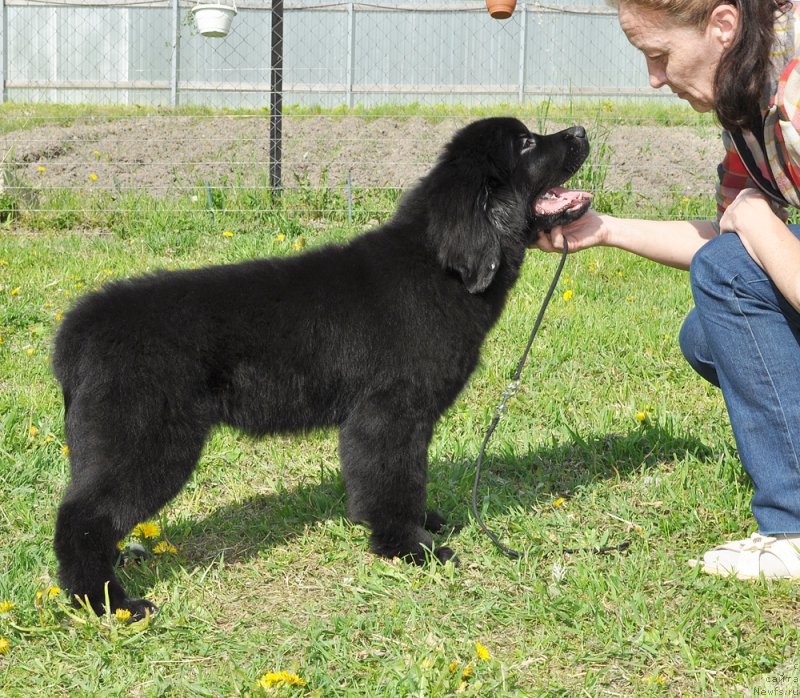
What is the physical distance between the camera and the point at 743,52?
2.35 m

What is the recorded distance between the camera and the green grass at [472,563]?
2234 mm

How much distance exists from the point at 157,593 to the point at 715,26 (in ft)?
7.17

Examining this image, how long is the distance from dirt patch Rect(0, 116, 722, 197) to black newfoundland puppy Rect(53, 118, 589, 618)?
4.01 meters

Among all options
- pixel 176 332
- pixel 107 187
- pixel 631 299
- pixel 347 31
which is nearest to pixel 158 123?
pixel 107 187

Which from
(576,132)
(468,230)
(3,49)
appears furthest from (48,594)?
(3,49)

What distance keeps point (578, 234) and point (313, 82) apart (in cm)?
919

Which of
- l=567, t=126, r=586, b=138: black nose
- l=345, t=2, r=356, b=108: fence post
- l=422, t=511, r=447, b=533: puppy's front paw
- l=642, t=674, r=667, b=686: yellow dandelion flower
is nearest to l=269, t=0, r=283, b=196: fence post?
l=567, t=126, r=586, b=138: black nose

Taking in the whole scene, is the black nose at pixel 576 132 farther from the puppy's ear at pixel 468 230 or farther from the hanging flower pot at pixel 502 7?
the hanging flower pot at pixel 502 7

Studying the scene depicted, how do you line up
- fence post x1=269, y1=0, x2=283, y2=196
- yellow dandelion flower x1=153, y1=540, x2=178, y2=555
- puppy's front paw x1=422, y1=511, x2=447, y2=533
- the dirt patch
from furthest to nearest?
1. the dirt patch
2. fence post x1=269, y1=0, x2=283, y2=196
3. puppy's front paw x1=422, y1=511, x2=447, y2=533
4. yellow dandelion flower x1=153, y1=540, x2=178, y2=555

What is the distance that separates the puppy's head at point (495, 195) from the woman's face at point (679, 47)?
0.51 m

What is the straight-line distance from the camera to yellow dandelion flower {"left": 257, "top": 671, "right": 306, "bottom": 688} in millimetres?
2086

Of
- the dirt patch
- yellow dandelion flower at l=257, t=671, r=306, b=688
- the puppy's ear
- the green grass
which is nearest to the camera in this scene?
yellow dandelion flower at l=257, t=671, r=306, b=688

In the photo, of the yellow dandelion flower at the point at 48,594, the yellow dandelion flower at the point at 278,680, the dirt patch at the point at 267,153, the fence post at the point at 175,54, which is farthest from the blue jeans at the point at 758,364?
the fence post at the point at 175,54

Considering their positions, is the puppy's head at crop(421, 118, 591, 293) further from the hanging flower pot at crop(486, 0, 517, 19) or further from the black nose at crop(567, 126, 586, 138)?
the hanging flower pot at crop(486, 0, 517, 19)
